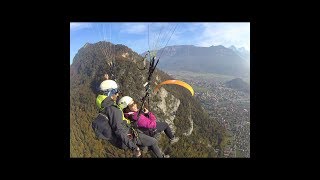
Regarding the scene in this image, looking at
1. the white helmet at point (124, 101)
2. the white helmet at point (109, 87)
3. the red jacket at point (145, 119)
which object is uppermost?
the white helmet at point (109, 87)

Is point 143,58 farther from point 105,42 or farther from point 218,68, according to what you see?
point 218,68

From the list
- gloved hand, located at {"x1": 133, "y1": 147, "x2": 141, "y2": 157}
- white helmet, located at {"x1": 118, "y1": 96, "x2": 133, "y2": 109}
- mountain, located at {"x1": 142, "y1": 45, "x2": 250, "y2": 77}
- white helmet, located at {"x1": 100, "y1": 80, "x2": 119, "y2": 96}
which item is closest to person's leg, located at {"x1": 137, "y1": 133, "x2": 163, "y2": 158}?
gloved hand, located at {"x1": 133, "y1": 147, "x2": 141, "y2": 157}

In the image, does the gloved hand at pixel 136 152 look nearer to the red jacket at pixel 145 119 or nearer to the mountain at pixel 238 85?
the red jacket at pixel 145 119

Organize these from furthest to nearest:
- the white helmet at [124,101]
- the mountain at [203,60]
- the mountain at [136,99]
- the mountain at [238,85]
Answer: the mountain at [203,60] < the mountain at [238,85] < the mountain at [136,99] < the white helmet at [124,101]

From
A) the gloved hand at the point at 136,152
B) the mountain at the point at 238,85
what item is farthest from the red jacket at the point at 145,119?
the mountain at the point at 238,85

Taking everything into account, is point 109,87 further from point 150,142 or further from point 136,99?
point 150,142

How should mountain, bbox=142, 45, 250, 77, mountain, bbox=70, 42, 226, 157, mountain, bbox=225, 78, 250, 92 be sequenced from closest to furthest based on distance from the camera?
1. mountain, bbox=70, 42, 226, 157
2. mountain, bbox=225, 78, 250, 92
3. mountain, bbox=142, 45, 250, 77

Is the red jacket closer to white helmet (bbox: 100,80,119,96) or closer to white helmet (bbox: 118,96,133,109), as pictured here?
white helmet (bbox: 118,96,133,109)
